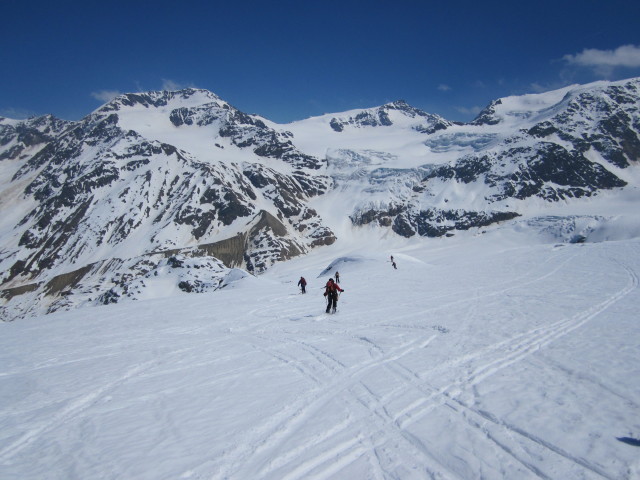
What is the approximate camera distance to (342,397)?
28.0 feet

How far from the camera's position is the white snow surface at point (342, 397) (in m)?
6.12

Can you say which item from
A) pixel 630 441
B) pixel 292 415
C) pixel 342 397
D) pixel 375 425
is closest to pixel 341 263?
pixel 342 397

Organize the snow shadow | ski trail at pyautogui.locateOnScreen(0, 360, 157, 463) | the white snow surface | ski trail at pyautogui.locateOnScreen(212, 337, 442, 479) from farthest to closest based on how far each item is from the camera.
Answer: the snow shadow → ski trail at pyautogui.locateOnScreen(0, 360, 157, 463) → ski trail at pyautogui.locateOnScreen(212, 337, 442, 479) → the white snow surface

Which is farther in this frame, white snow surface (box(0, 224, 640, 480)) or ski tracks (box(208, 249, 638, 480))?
white snow surface (box(0, 224, 640, 480))

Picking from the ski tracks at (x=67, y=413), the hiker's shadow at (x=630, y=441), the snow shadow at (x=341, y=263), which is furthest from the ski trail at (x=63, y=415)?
the snow shadow at (x=341, y=263)

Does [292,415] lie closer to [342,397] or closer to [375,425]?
[342,397]

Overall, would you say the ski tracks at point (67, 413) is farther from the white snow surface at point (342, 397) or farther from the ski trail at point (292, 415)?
the ski trail at point (292, 415)

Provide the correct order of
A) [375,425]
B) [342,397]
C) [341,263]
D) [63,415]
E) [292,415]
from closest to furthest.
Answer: [375,425], [292,415], [342,397], [63,415], [341,263]

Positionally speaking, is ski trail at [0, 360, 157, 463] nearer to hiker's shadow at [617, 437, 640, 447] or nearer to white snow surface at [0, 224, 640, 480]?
white snow surface at [0, 224, 640, 480]

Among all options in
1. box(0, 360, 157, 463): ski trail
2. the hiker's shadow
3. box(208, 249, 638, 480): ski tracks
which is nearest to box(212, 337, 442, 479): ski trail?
box(208, 249, 638, 480): ski tracks

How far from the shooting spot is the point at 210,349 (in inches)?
553

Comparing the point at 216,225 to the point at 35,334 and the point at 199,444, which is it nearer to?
the point at 35,334

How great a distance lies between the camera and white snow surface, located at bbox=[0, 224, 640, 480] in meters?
6.12

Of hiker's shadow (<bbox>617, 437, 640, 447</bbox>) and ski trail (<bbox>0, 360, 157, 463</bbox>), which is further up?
hiker's shadow (<bbox>617, 437, 640, 447</bbox>)
